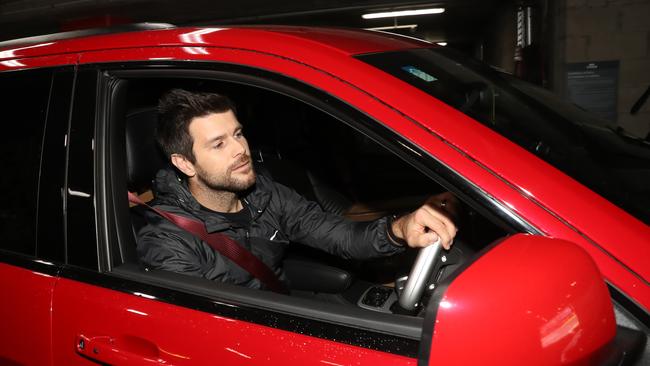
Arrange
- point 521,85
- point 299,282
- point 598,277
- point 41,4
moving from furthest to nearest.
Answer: point 41,4 → point 299,282 → point 521,85 → point 598,277

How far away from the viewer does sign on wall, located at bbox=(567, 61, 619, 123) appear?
570 cm

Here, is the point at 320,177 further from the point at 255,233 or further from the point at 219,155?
the point at 219,155

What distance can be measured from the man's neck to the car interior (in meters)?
0.17

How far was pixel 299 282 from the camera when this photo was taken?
2.08m

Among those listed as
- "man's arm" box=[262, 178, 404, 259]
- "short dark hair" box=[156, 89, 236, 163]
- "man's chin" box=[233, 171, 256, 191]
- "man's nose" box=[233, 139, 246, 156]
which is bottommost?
"man's arm" box=[262, 178, 404, 259]

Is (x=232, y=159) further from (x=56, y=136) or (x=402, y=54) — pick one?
(x=402, y=54)

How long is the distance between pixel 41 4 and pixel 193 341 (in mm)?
11388

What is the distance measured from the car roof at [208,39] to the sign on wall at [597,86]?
4.81 metres

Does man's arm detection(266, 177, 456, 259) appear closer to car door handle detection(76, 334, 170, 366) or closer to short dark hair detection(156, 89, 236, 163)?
short dark hair detection(156, 89, 236, 163)

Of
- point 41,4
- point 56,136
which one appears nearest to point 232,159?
point 56,136

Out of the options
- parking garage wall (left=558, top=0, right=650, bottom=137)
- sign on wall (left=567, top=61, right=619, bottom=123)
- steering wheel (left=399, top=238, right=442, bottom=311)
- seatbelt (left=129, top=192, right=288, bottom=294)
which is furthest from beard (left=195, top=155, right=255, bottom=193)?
parking garage wall (left=558, top=0, right=650, bottom=137)

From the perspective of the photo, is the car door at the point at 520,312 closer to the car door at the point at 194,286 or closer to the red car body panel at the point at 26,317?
the car door at the point at 194,286

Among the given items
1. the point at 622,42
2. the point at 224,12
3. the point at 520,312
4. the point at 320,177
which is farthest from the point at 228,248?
the point at 224,12

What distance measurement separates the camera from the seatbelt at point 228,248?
160 centimetres
